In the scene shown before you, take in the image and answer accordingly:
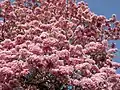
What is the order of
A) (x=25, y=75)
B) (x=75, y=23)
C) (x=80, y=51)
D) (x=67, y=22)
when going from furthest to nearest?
(x=75, y=23) → (x=67, y=22) → (x=80, y=51) → (x=25, y=75)

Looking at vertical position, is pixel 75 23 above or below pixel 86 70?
above

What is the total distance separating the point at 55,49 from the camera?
1277cm

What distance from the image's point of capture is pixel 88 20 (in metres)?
16.2

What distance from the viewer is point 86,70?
40.5 feet

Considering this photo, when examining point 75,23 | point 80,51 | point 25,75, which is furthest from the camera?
point 75,23

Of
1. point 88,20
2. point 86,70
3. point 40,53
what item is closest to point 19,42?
point 40,53

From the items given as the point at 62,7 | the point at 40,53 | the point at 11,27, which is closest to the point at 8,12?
the point at 11,27

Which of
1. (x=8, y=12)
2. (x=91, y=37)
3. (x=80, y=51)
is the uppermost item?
(x=8, y=12)

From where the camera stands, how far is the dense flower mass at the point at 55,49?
11.9 meters

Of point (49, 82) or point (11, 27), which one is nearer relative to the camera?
point (49, 82)

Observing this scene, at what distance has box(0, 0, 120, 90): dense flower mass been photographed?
11.9 m

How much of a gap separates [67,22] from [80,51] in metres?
2.05

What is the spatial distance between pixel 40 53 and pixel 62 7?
16.5 ft

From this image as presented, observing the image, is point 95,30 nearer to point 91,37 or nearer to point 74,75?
point 91,37
